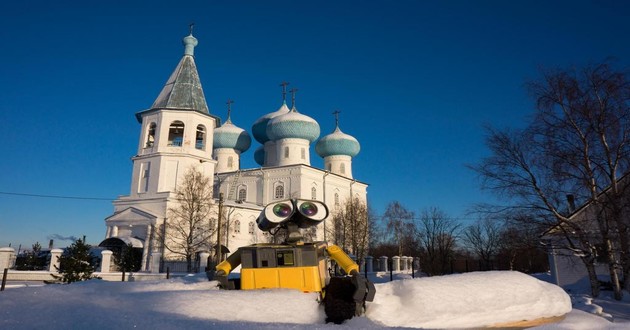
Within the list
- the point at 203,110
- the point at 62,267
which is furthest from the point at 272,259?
the point at 203,110

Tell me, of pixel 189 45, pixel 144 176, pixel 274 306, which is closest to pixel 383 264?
pixel 144 176

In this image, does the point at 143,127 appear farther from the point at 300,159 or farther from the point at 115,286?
the point at 115,286

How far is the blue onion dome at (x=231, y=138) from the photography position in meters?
43.1

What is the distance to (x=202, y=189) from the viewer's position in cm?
2819

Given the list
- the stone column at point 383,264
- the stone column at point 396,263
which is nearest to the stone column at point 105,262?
the stone column at point 383,264

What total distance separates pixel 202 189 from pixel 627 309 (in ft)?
78.5

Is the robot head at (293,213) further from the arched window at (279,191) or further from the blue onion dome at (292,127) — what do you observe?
the blue onion dome at (292,127)

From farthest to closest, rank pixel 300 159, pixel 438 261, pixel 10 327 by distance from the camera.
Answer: pixel 300 159, pixel 438 261, pixel 10 327

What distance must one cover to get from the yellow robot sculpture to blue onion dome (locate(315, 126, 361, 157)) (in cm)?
3832

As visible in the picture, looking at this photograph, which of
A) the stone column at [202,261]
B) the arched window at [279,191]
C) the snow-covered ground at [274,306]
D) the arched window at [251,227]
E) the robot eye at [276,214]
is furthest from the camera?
the arched window at [279,191]

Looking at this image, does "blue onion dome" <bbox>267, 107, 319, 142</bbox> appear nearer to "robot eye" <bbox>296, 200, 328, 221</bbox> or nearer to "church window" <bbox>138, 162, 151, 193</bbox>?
"church window" <bbox>138, 162, 151, 193</bbox>

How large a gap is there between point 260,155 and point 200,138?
12.4 meters

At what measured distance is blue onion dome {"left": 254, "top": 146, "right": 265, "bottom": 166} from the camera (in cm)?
4441

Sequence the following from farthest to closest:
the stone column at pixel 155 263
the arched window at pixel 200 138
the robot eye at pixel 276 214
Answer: the arched window at pixel 200 138, the stone column at pixel 155 263, the robot eye at pixel 276 214
